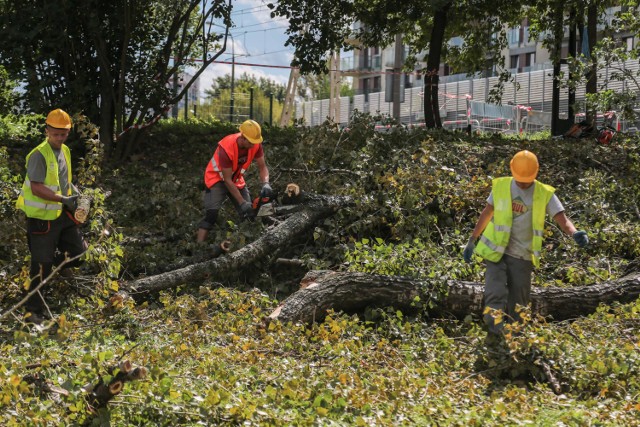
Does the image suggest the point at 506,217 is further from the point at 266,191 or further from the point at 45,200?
the point at 45,200

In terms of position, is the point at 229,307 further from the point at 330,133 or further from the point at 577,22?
the point at 577,22

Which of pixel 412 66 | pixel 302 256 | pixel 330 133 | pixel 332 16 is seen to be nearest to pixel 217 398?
pixel 302 256

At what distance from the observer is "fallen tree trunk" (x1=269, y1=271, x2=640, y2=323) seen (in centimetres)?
773

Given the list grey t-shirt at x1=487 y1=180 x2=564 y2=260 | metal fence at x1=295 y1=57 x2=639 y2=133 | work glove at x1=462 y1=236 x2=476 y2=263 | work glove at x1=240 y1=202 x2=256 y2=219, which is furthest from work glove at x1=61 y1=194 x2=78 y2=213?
metal fence at x1=295 y1=57 x2=639 y2=133

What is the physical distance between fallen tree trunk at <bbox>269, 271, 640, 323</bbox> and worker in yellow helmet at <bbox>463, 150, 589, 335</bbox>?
75 cm

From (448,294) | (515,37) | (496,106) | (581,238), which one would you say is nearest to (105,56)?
(448,294)

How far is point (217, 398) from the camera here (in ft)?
15.5

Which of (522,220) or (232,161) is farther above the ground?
(232,161)

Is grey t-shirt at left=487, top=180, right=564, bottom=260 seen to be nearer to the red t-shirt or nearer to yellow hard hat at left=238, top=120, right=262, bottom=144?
yellow hard hat at left=238, top=120, right=262, bottom=144

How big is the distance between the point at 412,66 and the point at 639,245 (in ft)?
42.7

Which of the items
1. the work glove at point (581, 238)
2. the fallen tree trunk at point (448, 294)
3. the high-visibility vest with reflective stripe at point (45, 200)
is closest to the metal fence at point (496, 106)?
the fallen tree trunk at point (448, 294)

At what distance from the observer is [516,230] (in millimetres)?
7016

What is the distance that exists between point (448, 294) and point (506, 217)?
1.15m

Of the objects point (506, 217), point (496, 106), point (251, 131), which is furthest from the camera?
point (496, 106)
